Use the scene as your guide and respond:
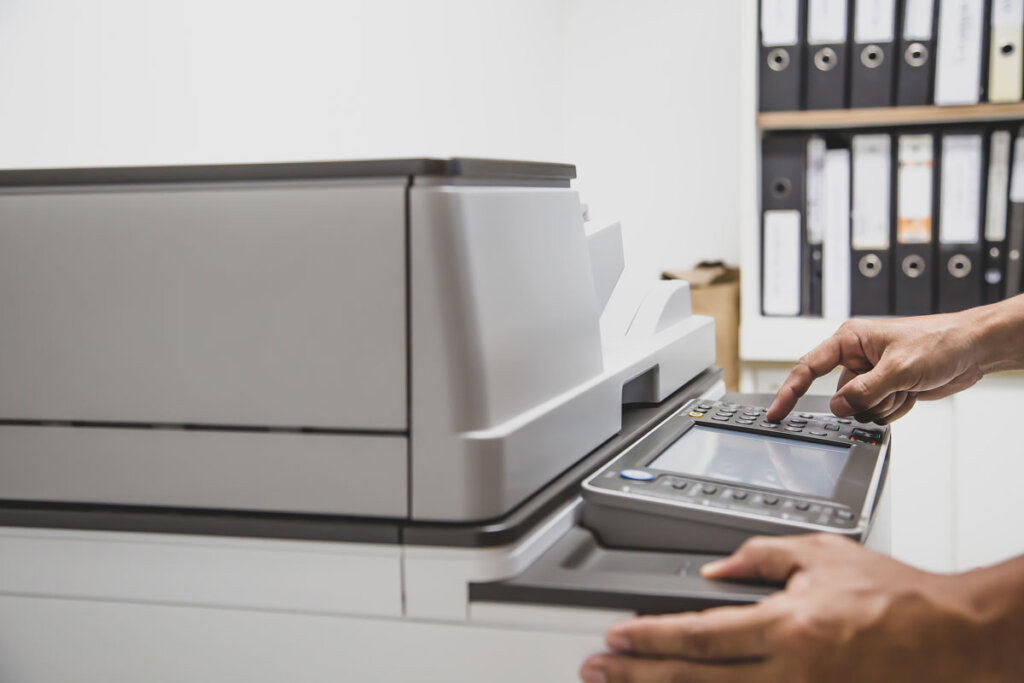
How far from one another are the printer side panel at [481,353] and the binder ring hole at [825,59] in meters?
1.44

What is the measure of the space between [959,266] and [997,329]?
3.16 ft

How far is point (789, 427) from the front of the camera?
0.87m

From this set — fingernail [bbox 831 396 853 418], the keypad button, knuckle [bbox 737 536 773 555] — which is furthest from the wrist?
fingernail [bbox 831 396 853 418]

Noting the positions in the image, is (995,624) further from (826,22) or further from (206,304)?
(826,22)

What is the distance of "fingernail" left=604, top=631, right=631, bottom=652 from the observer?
1.83 feet

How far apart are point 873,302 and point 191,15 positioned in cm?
144

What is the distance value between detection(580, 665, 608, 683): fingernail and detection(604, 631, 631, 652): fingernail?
19 mm

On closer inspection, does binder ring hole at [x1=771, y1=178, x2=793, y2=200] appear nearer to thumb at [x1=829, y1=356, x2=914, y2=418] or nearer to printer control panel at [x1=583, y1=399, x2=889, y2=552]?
thumb at [x1=829, y1=356, x2=914, y2=418]

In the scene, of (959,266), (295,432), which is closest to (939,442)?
(959,266)

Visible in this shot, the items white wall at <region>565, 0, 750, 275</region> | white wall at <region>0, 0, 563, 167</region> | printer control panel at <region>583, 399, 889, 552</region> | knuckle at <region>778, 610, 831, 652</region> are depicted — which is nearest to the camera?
knuckle at <region>778, 610, 831, 652</region>

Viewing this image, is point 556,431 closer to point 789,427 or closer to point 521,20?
point 789,427

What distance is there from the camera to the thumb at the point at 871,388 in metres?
0.94

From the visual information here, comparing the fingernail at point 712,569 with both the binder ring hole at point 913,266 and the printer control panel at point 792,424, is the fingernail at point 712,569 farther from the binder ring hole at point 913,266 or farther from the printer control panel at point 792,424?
the binder ring hole at point 913,266

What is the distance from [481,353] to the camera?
23.4 inches
